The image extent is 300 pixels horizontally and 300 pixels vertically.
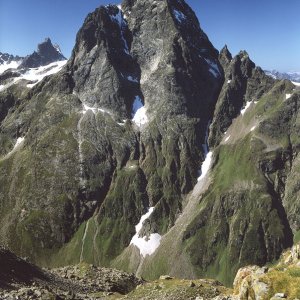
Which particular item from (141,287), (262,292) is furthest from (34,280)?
(262,292)

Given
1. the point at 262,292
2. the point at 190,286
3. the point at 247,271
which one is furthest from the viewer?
the point at 190,286

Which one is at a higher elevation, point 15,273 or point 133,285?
point 15,273

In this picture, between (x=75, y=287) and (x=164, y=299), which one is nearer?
(x=164, y=299)

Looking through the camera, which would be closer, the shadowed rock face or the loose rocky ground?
the loose rocky ground

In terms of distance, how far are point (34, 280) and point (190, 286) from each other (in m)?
22.8

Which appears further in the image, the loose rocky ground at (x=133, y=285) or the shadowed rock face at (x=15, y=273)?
the shadowed rock face at (x=15, y=273)

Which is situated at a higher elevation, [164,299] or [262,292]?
[262,292]

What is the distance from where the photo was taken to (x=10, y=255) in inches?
2712

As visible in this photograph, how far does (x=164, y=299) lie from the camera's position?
197 feet

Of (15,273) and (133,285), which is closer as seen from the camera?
(15,273)

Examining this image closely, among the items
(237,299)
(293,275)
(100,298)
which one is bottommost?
(100,298)

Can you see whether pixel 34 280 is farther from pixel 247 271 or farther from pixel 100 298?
pixel 247 271

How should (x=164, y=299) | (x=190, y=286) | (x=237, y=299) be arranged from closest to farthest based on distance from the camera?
1. (x=237, y=299)
2. (x=164, y=299)
3. (x=190, y=286)

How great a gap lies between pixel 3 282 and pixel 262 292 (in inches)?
1389
